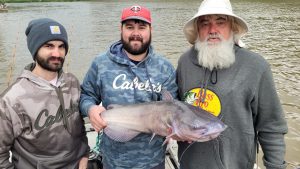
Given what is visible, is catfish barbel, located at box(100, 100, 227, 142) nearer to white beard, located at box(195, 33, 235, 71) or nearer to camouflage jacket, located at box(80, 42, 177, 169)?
camouflage jacket, located at box(80, 42, 177, 169)

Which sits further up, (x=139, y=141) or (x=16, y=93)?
(x=16, y=93)

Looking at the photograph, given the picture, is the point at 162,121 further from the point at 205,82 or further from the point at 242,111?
the point at 242,111

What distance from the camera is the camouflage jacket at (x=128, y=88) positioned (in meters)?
3.43

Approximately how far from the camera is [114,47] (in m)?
3.63

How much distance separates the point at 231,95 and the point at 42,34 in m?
2.02

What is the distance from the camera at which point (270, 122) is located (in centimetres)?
328

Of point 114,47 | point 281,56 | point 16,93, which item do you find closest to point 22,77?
point 16,93

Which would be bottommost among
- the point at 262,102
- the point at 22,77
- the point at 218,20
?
the point at 262,102

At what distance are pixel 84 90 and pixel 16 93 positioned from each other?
715 mm

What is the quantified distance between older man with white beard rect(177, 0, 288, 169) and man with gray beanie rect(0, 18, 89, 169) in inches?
48.9

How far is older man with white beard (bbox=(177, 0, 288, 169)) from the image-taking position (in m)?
3.23

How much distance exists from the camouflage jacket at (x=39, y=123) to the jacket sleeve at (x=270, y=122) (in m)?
1.89

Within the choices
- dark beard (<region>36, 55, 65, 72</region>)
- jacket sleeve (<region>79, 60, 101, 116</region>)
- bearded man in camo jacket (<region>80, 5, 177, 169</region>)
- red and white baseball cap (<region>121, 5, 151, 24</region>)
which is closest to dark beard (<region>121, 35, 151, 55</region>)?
bearded man in camo jacket (<region>80, 5, 177, 169</region>)

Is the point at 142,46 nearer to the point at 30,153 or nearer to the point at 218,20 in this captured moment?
the point at 218,20
